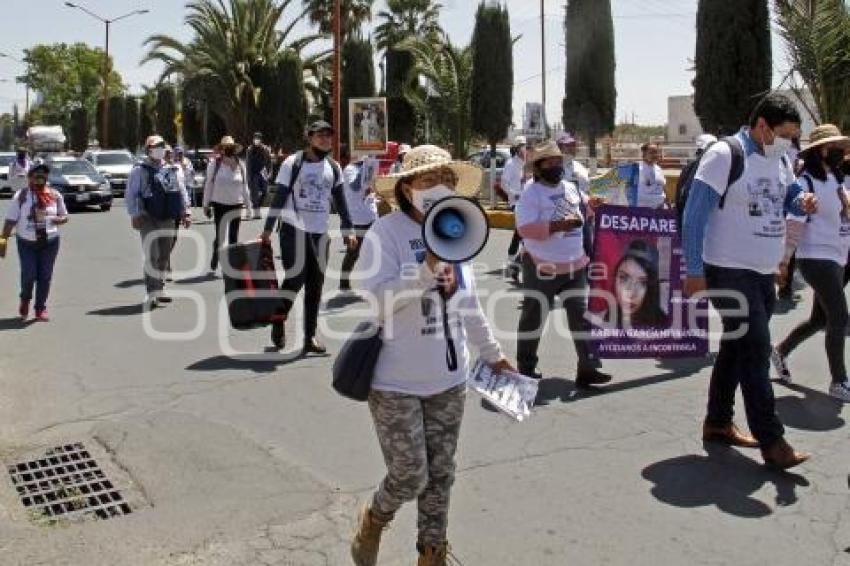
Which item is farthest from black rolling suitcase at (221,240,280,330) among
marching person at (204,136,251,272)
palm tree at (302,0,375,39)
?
palm tree at (302,0,375,39)

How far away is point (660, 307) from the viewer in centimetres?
722

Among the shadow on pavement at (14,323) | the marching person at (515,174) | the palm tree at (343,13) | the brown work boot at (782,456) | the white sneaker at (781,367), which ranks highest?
the palm tree at (343,13)

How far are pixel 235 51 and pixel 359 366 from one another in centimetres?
3836

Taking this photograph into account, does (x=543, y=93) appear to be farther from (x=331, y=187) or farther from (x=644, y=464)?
(x=644, y=464)

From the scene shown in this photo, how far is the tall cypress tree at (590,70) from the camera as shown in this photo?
2880 centimetres

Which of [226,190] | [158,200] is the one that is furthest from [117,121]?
[158,200]

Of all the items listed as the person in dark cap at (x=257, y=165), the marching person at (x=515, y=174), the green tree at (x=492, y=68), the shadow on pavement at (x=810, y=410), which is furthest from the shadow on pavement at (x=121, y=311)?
the green tree at (x=492, y=68)

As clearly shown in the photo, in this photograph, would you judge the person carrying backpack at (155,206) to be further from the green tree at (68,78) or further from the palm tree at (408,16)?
the green tree at (68,78)

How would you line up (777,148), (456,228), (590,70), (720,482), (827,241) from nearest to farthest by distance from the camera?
(456,228) < (720,482) < (777,148) < (827,241) < (590,70)

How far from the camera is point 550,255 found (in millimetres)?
6738

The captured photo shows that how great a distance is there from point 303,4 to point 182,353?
4205 cm

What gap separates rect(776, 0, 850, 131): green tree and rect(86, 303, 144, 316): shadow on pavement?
1120cm

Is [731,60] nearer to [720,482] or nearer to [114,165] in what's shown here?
[720,482]

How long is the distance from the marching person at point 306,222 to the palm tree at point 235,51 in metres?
32.9
